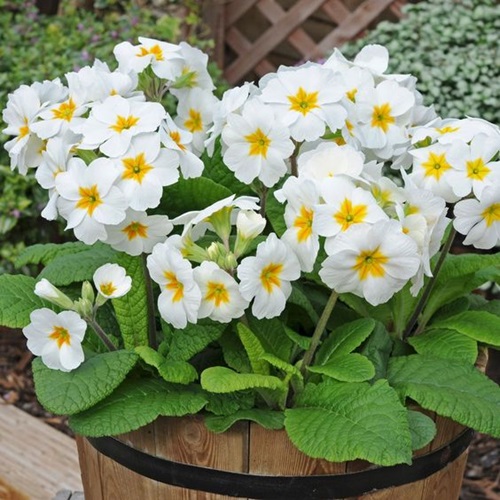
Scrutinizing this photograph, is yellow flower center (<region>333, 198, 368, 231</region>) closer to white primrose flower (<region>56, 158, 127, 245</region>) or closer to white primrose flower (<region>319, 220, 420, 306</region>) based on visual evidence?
white primrose flower (<region>319, 220, 420, 306</region>)

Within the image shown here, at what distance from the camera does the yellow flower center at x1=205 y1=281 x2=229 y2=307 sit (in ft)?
4.35

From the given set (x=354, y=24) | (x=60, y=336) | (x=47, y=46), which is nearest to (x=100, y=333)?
(x=60, y=336)

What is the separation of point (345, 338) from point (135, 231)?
363 millimetres

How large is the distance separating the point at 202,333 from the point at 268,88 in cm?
37

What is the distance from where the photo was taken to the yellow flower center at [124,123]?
1.38 meters

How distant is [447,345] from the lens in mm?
1557

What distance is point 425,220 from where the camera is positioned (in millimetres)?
1313

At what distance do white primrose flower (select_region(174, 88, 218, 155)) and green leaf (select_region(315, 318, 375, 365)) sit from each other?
0.41 m

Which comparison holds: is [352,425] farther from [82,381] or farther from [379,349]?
[82,381]

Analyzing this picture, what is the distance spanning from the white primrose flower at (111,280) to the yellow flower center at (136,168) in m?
0.15

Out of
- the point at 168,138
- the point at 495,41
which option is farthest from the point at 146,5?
the point at 168,138

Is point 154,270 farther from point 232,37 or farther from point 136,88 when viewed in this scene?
point 232,37

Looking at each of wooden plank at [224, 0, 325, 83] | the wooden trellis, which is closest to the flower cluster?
the wooden trellis

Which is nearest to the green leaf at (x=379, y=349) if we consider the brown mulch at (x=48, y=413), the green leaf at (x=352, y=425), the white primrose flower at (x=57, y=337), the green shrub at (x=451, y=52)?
the green leaf at (x=352, y=425)
